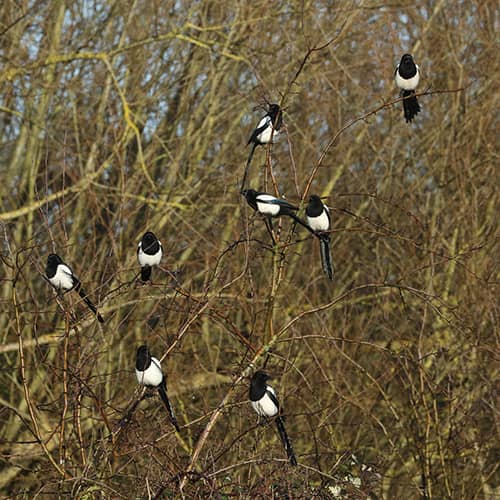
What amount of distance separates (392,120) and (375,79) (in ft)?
2.09

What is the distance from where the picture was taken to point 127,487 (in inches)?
135

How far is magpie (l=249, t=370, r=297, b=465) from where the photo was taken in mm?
3619

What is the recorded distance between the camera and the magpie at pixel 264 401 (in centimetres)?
362

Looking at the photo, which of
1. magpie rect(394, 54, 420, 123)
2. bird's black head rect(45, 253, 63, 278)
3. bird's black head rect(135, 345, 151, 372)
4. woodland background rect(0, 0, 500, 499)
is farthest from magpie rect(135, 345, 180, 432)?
woodland background rect(0, 0, 500, 499)

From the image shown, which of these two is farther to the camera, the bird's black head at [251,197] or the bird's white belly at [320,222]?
the bird's white belly at [320,222]

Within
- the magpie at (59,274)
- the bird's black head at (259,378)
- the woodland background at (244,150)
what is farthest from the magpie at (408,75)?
the magpie at (59,274)

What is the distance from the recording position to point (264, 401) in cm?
371

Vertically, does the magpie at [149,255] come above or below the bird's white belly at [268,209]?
below

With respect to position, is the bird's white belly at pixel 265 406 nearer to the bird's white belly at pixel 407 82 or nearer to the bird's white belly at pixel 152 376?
the bird's white belly at pixel 152 376

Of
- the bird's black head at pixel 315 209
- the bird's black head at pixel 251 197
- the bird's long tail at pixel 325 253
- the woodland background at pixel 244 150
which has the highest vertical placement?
the bird's black head at pixel 251 197

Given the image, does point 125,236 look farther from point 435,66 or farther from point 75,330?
point 75,330

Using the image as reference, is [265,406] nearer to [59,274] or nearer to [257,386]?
[257,386]

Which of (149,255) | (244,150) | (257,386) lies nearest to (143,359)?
(257,386)

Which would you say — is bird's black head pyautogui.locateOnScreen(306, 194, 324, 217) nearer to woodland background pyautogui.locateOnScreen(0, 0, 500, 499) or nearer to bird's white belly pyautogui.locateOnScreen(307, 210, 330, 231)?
bird's white belly pyautogui.locateOnScreen(307, 210, 330, 231)
